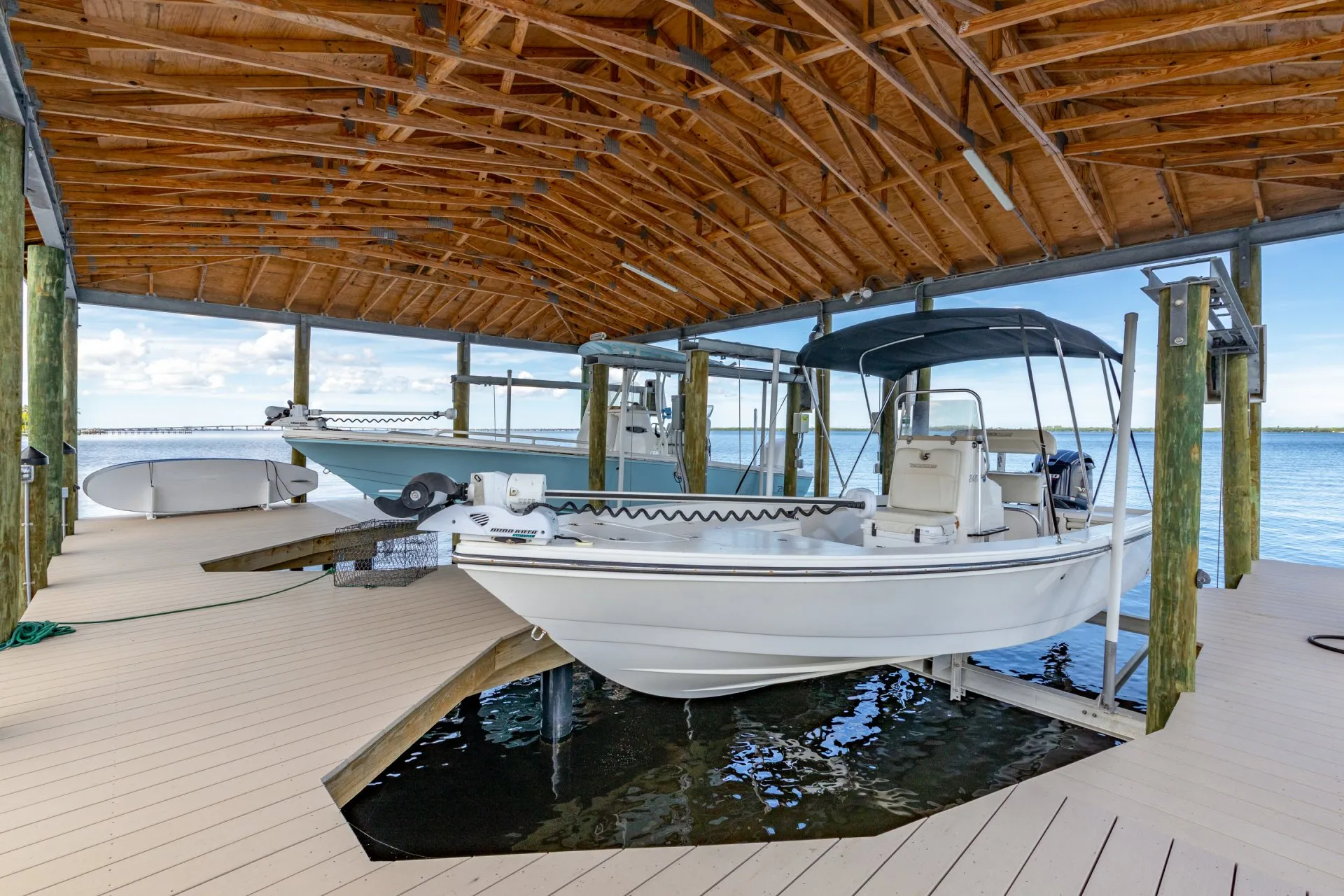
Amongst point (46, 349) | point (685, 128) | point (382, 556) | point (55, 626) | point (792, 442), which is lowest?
point (382, 556)

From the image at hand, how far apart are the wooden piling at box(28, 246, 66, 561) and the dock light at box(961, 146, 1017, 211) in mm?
8215

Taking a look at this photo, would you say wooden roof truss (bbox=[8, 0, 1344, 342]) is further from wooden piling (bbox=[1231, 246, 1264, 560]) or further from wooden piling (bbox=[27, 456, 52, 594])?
wooden piling (bbox=[27, 456, 52, 594])

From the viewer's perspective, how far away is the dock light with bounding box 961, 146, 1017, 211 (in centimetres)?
575

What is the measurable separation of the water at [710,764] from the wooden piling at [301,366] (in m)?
8.38

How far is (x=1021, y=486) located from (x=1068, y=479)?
3.46ft

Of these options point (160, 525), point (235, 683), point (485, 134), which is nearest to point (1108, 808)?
point (235, 683)

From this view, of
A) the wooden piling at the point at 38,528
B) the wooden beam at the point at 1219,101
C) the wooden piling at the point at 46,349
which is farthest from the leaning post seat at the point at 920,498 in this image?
the wooden piling at the point at 46,349

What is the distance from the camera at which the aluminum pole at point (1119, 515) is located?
373 centimetres

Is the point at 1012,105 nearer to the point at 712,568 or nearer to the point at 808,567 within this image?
the point at 808,567

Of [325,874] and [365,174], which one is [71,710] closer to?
[325,874]

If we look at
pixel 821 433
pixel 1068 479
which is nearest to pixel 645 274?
pixel 821 433

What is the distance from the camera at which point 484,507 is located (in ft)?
10.5

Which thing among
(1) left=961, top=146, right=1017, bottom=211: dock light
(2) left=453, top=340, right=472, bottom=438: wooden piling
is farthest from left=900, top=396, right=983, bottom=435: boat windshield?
(2) left=453, top=340, right=472, bottom=438: wooden piling

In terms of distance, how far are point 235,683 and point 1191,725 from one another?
510 centimetres
